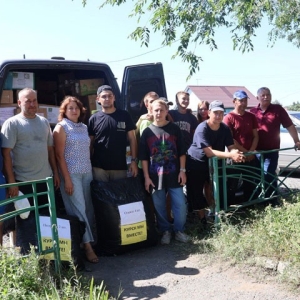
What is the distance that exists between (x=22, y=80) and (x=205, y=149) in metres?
2.46

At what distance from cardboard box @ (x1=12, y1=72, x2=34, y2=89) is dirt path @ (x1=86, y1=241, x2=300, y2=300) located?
238cm

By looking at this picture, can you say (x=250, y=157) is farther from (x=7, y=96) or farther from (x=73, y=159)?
(x=7, y=96)

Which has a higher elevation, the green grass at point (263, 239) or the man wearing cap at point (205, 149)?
the man wearing cap at point (205, 149)

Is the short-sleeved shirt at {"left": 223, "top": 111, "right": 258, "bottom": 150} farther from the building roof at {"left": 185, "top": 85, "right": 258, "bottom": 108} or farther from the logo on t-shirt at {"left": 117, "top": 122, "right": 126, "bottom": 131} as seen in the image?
the building roof at {"left": 185, "top": 85, "right": 258, "bottom": 108}

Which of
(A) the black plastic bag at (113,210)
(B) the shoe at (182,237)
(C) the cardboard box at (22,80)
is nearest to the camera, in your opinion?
(A) the black plastic bag at (113,210)

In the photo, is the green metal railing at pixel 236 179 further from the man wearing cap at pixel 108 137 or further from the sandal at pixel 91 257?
the sandal at pixel 91 257

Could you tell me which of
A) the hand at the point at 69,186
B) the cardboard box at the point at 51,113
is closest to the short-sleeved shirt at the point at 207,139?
the hand at the point at 69,186

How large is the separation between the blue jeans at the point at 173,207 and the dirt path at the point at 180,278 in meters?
0.35

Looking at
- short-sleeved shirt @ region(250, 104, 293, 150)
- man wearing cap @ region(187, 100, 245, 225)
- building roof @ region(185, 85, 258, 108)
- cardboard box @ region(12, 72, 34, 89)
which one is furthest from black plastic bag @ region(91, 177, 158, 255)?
building roof @ region(185, 85, 258, 108)

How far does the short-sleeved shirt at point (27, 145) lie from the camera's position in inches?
152

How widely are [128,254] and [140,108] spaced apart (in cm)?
210

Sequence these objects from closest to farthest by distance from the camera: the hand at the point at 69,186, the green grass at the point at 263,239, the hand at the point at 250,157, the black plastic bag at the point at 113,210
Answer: the green grass at the point at 263,239, the hand at the point at 69,186, the black plastic bag at the point at 113,210, the hand at the point at 250,157

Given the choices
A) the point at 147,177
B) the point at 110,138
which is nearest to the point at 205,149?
the point at 147,177

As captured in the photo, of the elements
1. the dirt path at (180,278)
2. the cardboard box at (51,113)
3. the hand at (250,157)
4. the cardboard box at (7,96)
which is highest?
the cardboard box at (7,96)
